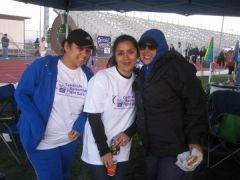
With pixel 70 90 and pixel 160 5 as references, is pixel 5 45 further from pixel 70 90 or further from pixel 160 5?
pixel 70 90

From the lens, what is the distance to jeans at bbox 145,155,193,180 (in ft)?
7.66

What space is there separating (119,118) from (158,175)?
514 millimetres

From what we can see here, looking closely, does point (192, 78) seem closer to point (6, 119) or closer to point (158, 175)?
point (158, 175)

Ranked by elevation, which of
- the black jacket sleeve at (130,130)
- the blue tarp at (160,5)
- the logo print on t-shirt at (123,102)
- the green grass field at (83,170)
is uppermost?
the blue tarp at (160,5)

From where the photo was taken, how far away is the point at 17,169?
4.49 m

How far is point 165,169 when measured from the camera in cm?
239

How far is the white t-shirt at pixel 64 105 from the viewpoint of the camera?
2.60m

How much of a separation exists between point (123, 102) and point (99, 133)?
0.90ft

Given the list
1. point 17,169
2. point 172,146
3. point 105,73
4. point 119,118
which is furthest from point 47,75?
point 17,169

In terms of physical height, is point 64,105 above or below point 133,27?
below

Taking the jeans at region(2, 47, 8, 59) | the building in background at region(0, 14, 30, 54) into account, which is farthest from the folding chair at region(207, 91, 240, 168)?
the building in background at region(0, 14, 30, 54)

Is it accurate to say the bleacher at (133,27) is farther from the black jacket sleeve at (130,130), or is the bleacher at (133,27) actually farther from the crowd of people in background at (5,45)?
the black jacket sleeve at (130,130)

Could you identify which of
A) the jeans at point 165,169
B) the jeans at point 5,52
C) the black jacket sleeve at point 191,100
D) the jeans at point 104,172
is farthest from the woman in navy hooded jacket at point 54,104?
the jeans at point 5,52

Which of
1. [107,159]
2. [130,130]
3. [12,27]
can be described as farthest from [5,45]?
[107,159]
